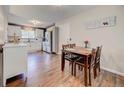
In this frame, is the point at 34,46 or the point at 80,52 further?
the point at 34,46

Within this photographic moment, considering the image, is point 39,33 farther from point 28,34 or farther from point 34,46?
point 34,46

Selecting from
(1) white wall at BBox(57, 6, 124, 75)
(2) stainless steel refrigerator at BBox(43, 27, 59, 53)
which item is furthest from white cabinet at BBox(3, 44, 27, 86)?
(2) stainless steel refrigerator at BBox(43, 27, 59, 53)

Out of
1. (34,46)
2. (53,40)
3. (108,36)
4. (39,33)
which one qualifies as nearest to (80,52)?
(108,36)

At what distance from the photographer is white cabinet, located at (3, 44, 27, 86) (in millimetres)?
2006

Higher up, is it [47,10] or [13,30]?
[47,10]

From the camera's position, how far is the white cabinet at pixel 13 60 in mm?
2006

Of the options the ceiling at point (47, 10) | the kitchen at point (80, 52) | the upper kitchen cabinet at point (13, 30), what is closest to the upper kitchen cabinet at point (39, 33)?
the upper kitchen cabinet at point (13, 30)

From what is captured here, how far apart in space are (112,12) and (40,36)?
19.7 feet

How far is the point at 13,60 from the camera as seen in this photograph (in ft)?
7.15

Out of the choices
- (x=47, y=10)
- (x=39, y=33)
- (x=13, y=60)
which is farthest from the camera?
(x=39, y=33)

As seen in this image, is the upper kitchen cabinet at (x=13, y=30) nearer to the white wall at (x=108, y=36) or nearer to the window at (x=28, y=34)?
the window at (x=28, y=34)
